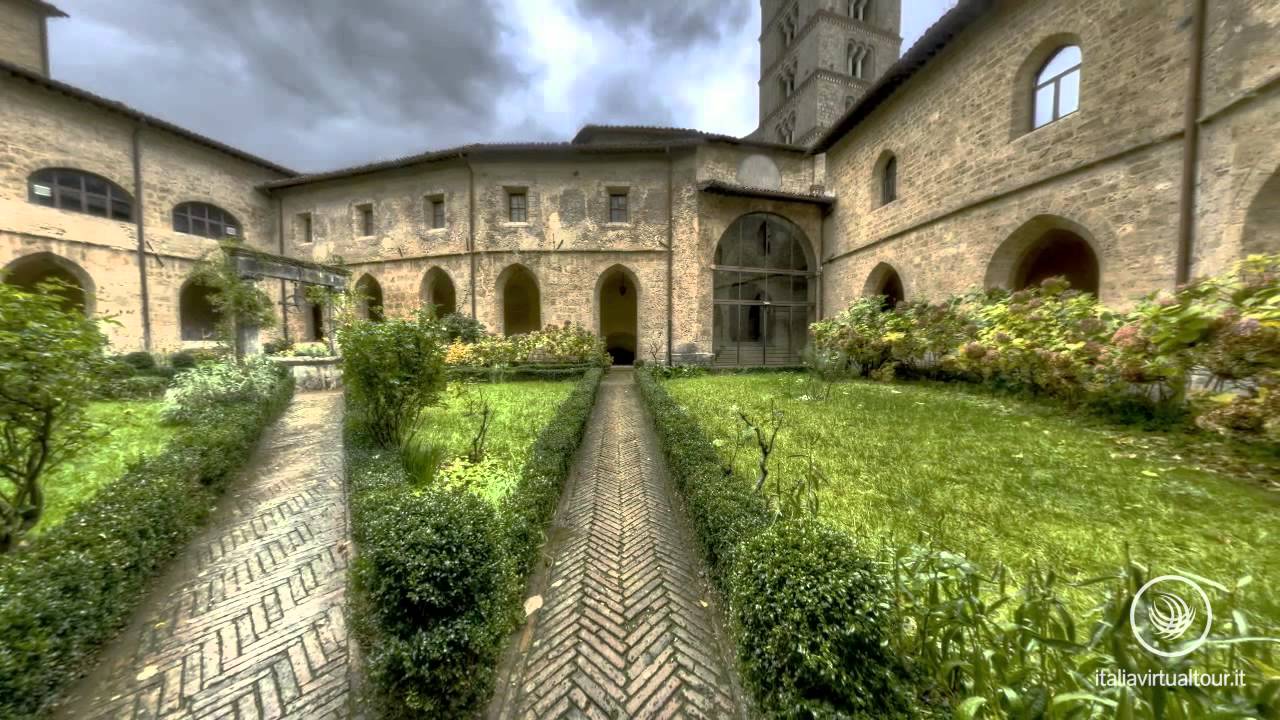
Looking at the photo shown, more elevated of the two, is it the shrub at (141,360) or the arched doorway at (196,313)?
the arched doorway at (196,313)

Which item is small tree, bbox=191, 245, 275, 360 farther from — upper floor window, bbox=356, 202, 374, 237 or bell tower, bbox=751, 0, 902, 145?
bell tower, bbox=751, 0, 902, 145

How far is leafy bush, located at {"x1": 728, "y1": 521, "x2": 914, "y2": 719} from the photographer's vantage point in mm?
1614

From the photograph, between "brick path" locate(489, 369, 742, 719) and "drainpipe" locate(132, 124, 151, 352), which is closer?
"brick path" locate(489, 369, 742, 719)

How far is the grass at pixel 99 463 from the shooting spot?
3767 mm

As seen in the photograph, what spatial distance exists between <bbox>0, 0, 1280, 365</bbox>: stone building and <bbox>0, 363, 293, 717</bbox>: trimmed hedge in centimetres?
983

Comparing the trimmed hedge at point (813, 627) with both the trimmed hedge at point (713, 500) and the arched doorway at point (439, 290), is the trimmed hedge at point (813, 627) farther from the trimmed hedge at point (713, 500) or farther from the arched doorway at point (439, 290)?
the arched doorway at point (439, 290)

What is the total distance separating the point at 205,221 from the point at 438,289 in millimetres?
8838

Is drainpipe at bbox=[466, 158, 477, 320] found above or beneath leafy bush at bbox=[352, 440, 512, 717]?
above

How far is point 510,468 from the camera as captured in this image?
493cm

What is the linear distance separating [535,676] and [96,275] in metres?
22.0

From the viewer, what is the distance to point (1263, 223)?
20.1 ft

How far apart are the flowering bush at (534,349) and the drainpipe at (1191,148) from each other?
43.0 ft

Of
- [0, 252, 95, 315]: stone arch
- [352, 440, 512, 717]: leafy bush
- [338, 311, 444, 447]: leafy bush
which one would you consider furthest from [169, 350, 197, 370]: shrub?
[352, 440, 512, 717]: leafy bush

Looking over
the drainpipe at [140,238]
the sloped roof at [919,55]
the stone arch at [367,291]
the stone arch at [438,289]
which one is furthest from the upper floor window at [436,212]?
the sloped roof at [919,55]
